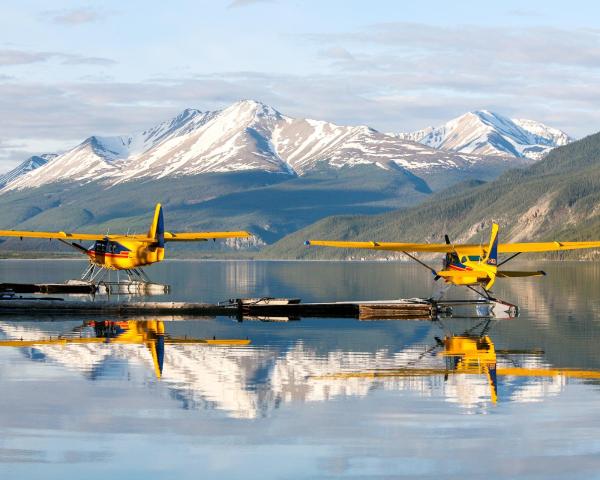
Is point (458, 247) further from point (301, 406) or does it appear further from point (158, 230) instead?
point (301, 406)

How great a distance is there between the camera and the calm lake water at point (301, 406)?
80.2ft

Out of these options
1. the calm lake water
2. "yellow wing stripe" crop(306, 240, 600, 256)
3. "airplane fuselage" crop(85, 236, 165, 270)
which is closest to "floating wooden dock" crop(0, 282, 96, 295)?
"airplane fuselage" crop(85, 236, 165, 270)

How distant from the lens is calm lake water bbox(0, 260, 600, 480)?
2444 cm

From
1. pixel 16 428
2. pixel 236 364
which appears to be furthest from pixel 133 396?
pixel 236 364

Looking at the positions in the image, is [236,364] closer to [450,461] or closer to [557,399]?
[557,399]

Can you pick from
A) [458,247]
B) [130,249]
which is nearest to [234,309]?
[458,247]

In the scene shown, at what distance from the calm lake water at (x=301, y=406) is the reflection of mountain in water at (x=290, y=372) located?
0.08m

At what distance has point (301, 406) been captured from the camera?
101 feet

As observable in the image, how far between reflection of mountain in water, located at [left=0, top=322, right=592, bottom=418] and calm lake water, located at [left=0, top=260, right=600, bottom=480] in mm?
76

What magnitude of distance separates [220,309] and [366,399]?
98.4 feet

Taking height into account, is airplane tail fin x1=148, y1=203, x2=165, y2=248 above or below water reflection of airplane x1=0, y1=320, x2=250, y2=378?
above

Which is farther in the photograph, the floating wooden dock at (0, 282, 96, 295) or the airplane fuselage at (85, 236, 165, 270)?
the airplane fuselage at (85, 236, 165, 270)

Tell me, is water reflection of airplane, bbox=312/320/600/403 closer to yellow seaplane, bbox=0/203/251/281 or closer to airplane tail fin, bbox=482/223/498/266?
airplane tail fin, bbox=482/223/498/266

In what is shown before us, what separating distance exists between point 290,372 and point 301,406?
7.23 metres
